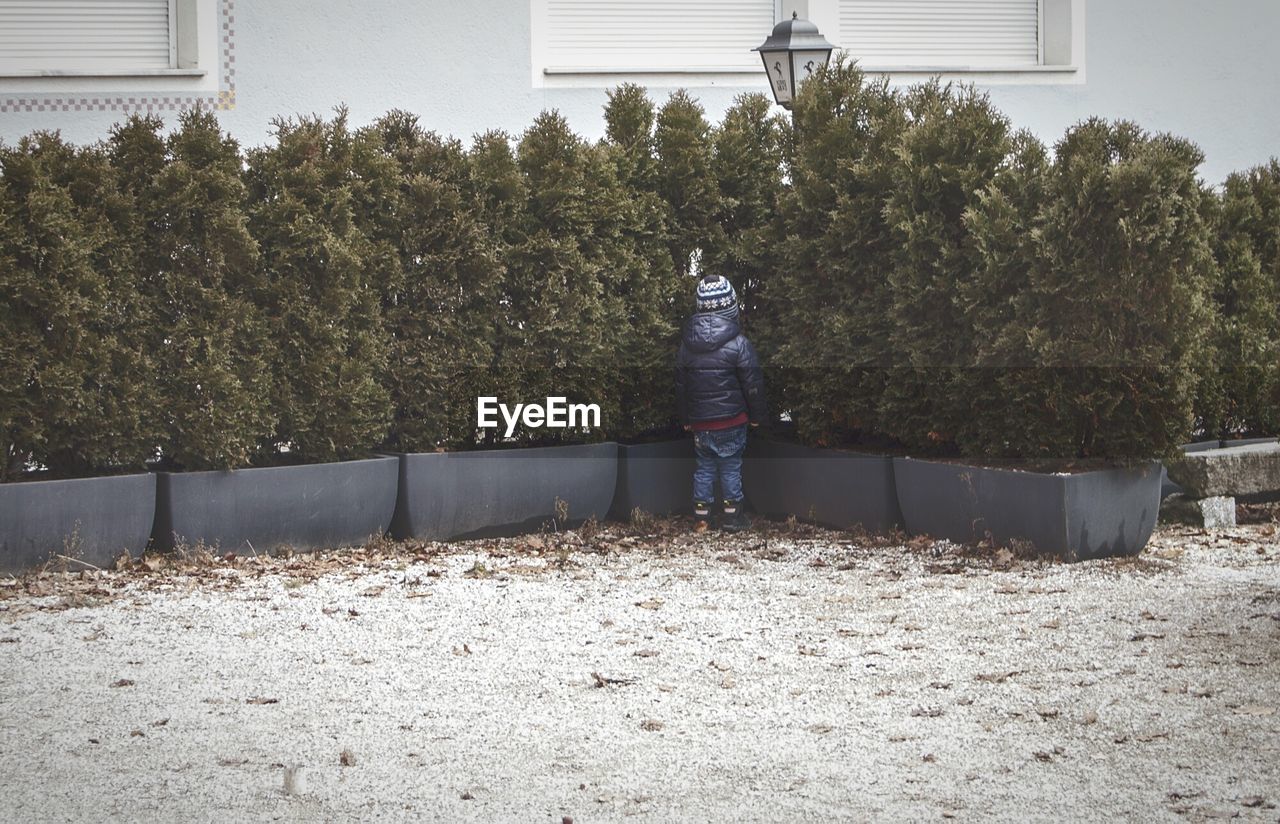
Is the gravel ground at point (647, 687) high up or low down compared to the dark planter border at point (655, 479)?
down

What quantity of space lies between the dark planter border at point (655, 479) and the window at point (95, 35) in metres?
6.54

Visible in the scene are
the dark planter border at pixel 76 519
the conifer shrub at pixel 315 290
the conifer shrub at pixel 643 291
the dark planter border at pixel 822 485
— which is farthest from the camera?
the conifer shrub at pixel 643 291

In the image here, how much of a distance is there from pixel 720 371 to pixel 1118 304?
2.32m

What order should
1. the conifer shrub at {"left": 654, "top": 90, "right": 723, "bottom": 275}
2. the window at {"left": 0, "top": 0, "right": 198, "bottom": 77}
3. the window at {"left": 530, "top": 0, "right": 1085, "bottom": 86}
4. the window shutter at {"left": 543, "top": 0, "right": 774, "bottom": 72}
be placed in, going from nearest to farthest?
the conifer shrub at {"left": 654, "top": 90, "right": 723, "bottom": 275} → the window at {"left": 0, "top": 0, "right": 198, "bottom": 77} → the window at {"left": 530, "top": 0, "right": 1085, "bottom": 86} → the window shutter at {"left": 543, "top": 0, "right": 774, "bottom": 72}

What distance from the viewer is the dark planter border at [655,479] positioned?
873cm

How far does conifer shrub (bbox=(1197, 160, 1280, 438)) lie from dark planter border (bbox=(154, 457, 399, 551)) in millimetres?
5189

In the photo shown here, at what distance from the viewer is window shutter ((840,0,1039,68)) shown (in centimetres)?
1412

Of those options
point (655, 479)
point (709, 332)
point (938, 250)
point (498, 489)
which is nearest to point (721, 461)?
point (655, 479)

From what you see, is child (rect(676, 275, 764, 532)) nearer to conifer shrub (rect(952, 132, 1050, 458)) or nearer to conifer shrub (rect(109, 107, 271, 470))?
conifer shrub (rect(952, 132, 1050, 458))

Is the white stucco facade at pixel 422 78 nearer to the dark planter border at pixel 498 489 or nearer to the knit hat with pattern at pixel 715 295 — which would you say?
the knit hat with pattern at pixel 715 295

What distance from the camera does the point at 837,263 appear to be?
8.33 metres

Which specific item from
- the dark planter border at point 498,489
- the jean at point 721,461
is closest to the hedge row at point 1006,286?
the jean at point 721,461

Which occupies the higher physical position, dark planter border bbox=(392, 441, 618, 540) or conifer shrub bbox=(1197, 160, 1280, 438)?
conifer shrub bbox=(1197, 160, 1280, 438)

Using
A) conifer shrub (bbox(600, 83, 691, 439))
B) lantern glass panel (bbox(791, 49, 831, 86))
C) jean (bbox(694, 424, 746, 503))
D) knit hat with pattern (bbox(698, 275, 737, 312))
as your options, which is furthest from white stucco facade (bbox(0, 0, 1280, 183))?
jean (bbox(694, 424, 746, 503))
